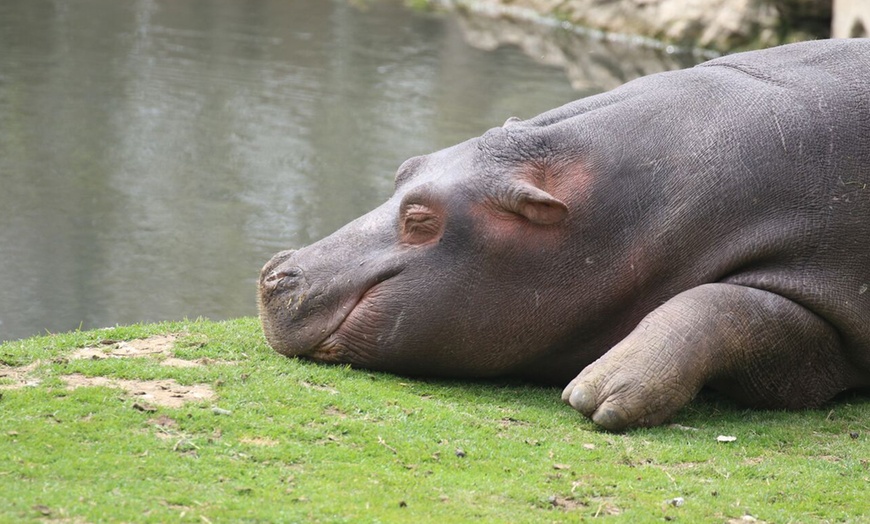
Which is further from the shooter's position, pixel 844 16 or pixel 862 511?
pixel 844 16

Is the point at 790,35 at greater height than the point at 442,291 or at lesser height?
greater

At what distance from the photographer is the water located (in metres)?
10.8

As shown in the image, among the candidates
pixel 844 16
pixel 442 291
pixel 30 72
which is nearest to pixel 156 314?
pixel 442 291

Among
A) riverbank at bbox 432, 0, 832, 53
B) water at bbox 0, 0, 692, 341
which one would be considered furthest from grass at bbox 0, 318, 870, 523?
riverbank at bbox 432, 0, 832, 53

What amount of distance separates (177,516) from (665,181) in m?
3.12

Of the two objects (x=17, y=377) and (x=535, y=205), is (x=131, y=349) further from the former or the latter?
(x=535, y=205)

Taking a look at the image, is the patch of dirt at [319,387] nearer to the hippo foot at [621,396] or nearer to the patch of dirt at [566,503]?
the hippo foot at [621,396]

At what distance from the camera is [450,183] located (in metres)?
6.42

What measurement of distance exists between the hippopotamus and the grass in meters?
0.22

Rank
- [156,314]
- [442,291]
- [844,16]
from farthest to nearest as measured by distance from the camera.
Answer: [844,16], [156,314], [442,291]

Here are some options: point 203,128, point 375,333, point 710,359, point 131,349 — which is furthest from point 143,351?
point 203,128

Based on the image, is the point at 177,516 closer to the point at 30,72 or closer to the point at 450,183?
the point at 450,183

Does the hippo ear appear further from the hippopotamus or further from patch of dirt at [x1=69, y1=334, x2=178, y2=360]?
patch of dirt at [x1=69, y1=334, x2=178, y2=360]

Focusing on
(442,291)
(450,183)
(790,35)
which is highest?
(790,35)
